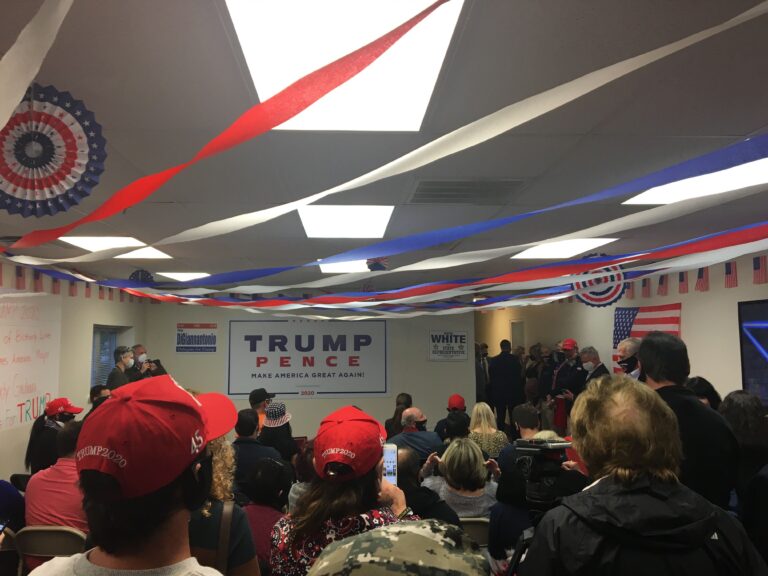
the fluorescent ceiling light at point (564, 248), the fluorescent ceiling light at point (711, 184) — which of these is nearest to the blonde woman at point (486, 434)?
the fluorescent ceiling light at point (711, 184)

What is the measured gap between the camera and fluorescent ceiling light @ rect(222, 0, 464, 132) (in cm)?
184

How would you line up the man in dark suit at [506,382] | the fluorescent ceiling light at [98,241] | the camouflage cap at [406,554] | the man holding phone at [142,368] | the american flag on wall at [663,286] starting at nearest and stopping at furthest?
the camouflage cap at [406,554]
the fluorescent ceiling light at [98,241]
the man holding phone at [142,368]
the american flag on wall at [663,286]
the man in dark suit at [506,382]

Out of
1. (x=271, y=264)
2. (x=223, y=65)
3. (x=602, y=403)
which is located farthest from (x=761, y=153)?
(x=271, y=264)

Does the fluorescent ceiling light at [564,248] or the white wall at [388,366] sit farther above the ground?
the fluorescent ceiling light at [564,248]

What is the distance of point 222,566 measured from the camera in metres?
1.73

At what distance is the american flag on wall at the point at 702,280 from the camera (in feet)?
21.8

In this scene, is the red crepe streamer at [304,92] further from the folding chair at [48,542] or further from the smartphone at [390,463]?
the smartphone at [390,463]

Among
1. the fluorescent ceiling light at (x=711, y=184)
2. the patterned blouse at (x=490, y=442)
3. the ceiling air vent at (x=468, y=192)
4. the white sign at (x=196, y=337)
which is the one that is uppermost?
the fluorescent ceiling light at (x=711, y=184)

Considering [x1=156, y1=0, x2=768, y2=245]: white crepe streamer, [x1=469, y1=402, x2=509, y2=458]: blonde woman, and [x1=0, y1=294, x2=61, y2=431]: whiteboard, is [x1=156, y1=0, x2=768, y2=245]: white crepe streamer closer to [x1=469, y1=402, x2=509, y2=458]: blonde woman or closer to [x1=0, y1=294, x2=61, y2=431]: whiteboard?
[x1=469, y1=402, x2=509, y2=458]: blonde woman

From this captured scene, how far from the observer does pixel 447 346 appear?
999 cm

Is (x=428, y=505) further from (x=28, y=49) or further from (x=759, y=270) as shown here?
(x=759, y=270)

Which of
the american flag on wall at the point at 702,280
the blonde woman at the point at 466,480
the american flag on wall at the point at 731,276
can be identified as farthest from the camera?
the american flag on wall at the point at 702,280

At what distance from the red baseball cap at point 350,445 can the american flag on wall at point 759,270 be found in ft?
18.3

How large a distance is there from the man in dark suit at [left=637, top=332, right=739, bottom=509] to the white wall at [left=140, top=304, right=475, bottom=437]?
7751mm
